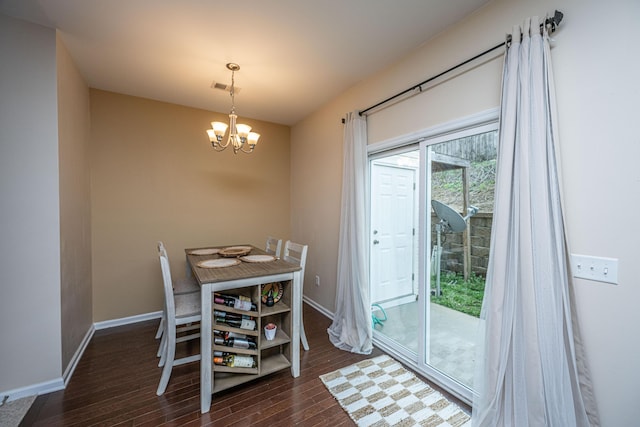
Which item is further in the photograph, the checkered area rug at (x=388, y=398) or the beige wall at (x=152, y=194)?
the beige wall at (x=152, y=194)

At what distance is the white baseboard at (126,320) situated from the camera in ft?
9.38

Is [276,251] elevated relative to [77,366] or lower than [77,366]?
elevated

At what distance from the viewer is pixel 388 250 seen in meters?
3.04

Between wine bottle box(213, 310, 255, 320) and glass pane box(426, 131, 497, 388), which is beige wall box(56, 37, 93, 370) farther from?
glass pane box(426, 131, 497, 388)

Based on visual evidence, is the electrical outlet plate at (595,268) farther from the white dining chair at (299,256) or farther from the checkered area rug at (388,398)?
the white dining chair at (299,256)

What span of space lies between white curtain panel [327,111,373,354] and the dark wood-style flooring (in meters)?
0.20

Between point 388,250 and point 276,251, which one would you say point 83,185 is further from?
point 388,250

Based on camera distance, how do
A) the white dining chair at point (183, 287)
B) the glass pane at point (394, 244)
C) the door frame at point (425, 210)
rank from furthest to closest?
1. the glass pane at point (394, 244)
2. the white dining chair at point (183, 287)
3. the door frame at point (425, 210)

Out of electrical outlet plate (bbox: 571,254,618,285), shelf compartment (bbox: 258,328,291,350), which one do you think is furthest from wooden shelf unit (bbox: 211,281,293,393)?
electrical outlet plate (bbox: 571,254,618,285)

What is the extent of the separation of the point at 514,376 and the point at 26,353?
126 inches

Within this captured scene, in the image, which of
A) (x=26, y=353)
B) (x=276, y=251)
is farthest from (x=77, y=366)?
(x=276, y=251)

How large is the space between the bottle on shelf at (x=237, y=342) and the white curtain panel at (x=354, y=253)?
965 millimetres

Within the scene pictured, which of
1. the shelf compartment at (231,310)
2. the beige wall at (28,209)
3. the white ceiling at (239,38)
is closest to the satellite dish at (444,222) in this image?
the white ceiling at (239,38)

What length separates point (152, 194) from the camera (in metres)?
3.14
